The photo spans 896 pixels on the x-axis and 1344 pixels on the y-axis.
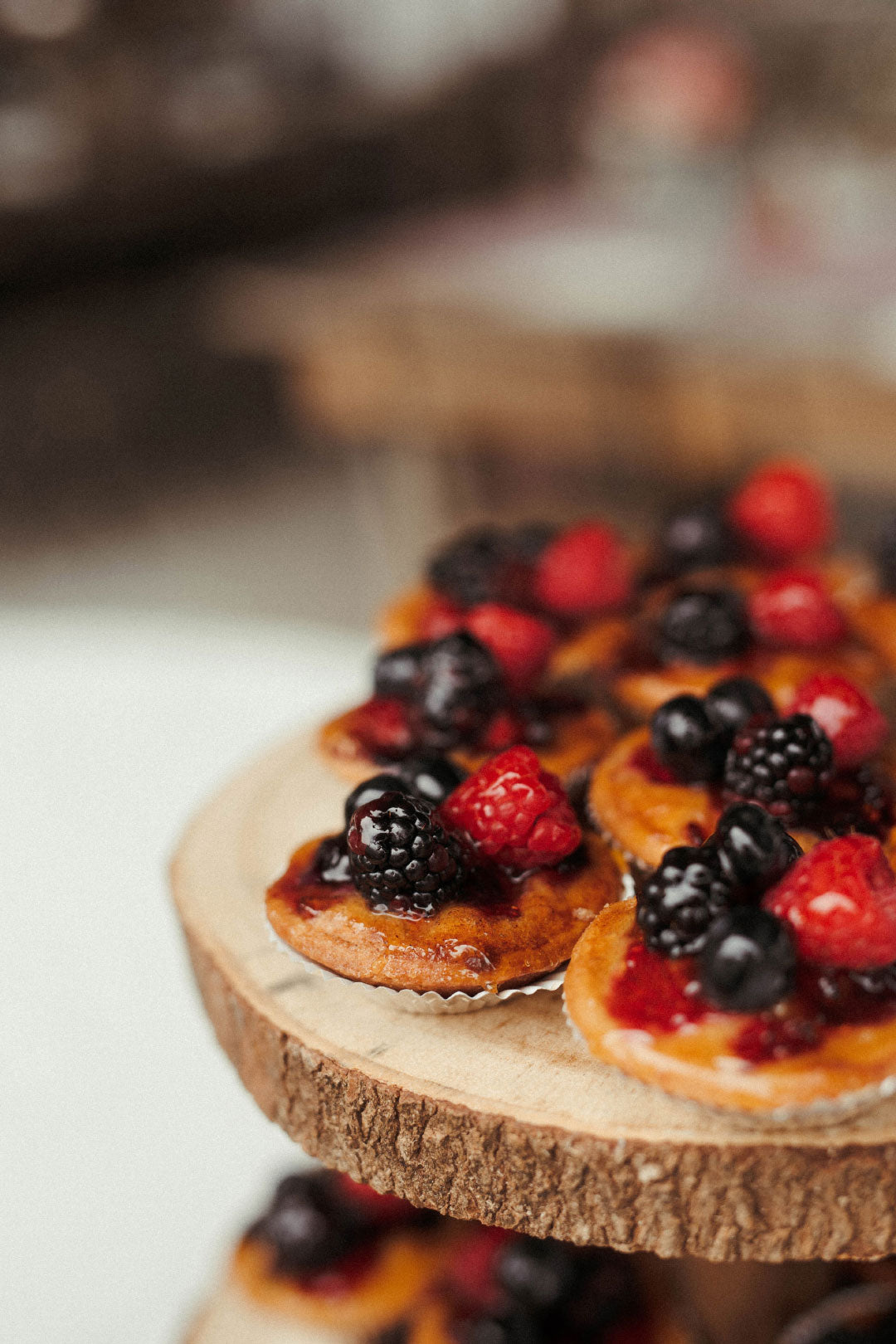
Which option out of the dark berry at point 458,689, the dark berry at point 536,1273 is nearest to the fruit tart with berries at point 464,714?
the dark berry at point 458,689

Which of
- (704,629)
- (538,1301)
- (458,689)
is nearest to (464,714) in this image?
(458,689)

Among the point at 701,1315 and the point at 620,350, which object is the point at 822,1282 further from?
the point at 620,350

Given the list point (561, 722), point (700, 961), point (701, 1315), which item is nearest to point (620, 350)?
point (561, 722)

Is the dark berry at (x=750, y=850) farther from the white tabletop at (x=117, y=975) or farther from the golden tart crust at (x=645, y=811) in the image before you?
the white tabletop at (x=117, y=975)

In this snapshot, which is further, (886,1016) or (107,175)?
(107,175)

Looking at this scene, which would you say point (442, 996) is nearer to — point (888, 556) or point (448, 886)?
point (448, 886)

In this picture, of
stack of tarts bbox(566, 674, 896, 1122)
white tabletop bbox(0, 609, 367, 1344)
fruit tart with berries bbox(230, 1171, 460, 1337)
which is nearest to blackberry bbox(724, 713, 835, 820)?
stack of tarts bbox(566, 674, 896, 1122)

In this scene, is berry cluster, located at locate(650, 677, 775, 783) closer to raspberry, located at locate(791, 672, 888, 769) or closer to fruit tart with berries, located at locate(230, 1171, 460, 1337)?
raspberry, located at locate(791, 672, 888, 769)
